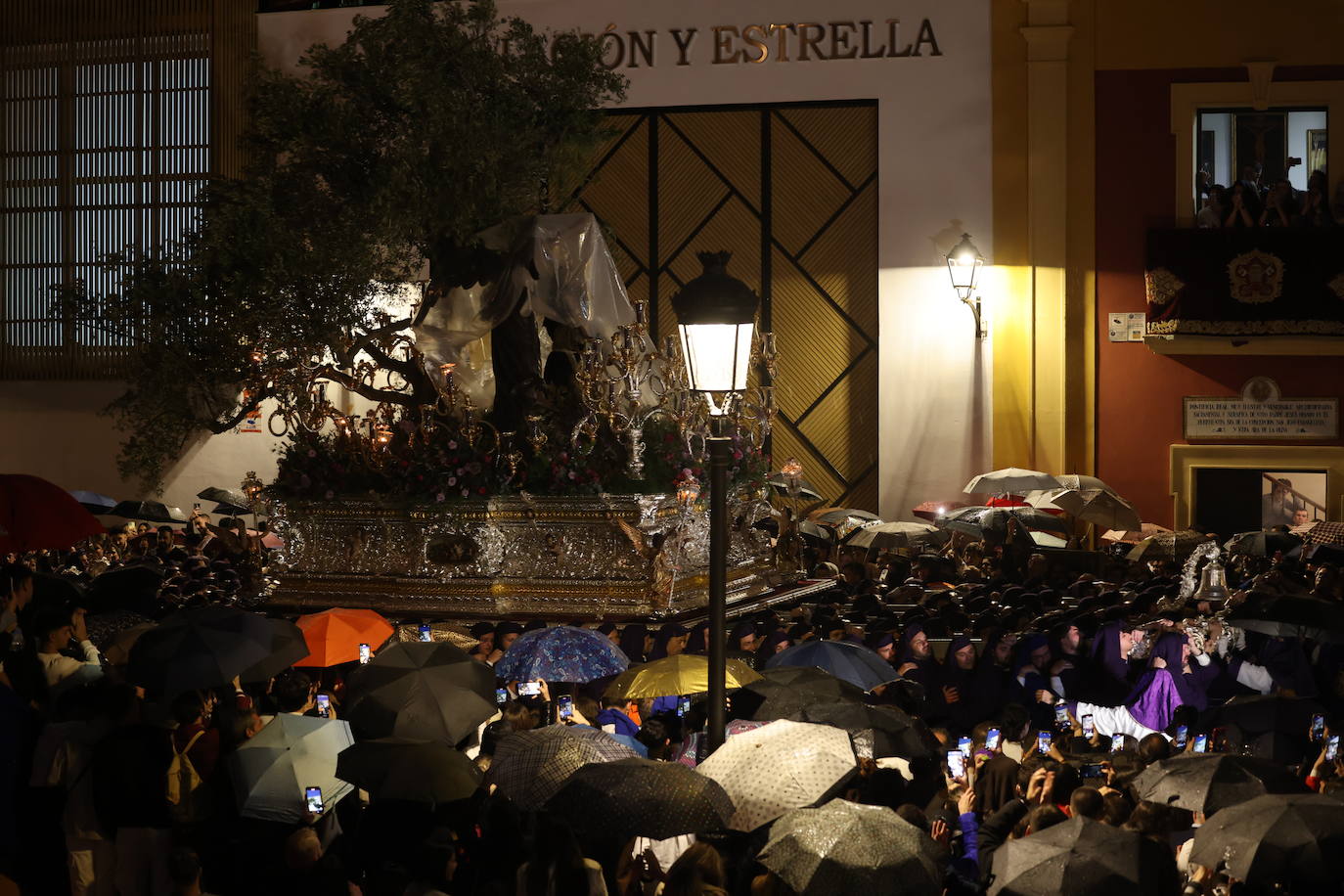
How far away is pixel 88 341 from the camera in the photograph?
22.7 meters

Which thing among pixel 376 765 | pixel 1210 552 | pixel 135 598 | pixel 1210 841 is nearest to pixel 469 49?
pixel 135 598

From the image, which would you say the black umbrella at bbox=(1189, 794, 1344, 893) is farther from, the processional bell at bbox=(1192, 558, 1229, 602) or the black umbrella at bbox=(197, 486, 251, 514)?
the black umbrella at bbox=(197, 486, 251, 514)

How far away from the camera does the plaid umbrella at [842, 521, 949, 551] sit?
53.6 feet

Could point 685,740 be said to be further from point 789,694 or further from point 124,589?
point 124,589

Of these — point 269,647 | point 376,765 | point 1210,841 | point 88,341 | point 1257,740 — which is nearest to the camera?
point 1210,841

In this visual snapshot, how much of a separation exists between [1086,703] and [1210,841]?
4.77 metres

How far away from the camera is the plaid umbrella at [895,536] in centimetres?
1633

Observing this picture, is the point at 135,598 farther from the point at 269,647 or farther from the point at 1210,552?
the point at 1210,552

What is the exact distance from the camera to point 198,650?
8719mm

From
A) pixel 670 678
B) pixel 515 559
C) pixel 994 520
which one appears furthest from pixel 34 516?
pixel 994 520

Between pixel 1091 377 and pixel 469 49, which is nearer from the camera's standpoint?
pixel 469 49

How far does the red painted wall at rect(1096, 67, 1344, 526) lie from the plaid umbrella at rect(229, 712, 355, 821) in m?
15.4

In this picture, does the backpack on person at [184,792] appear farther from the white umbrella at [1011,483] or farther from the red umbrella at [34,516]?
the white umbrella at [1011,483]

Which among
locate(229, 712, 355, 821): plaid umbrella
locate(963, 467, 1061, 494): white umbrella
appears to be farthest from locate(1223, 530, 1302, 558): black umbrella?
locate(229, 712, 355, 821): plaid umbrella
